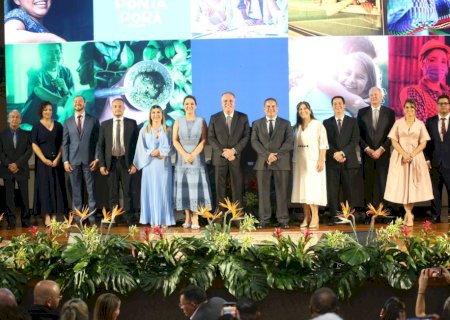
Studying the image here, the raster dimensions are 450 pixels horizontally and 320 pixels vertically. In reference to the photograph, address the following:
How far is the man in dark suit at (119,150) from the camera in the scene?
1171 cm

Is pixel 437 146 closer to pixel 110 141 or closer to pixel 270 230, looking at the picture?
pixel 270 230

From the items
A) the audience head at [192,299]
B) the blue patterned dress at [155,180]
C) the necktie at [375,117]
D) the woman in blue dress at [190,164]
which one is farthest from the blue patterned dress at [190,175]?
the audience head at [192,299]

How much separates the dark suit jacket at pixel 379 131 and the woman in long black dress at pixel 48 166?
3.31 meters

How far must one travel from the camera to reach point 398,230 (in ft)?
24.7

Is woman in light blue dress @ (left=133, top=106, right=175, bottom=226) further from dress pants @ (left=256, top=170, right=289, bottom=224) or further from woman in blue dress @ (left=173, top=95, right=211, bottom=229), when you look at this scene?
dress pants @ (left=256, top=170, right=289, bottom=224)

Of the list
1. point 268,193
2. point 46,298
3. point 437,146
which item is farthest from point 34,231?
point 437,146

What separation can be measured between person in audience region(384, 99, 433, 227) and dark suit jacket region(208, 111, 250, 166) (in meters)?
1.55

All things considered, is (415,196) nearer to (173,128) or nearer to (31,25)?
(173,128)

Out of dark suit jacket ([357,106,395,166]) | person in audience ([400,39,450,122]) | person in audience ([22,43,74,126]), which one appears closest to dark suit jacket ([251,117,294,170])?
dark suit jacket ([357,106,395,166])

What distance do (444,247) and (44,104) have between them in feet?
18.7

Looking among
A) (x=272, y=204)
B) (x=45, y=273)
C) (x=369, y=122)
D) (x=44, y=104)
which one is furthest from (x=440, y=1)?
(x=45, y=273)

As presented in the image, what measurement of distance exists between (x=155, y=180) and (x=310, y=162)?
1.66m

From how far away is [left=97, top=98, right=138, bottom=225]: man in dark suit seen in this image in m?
11.7

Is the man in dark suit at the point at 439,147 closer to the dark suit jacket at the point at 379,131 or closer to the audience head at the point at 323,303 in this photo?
the dark suit jacket at the point at 379,131
